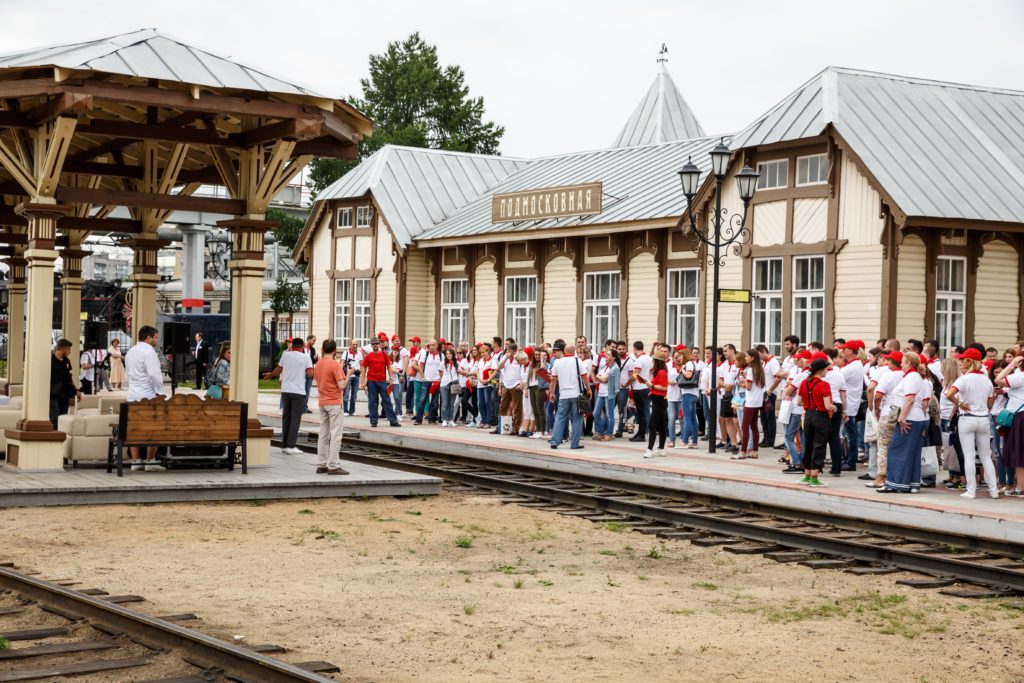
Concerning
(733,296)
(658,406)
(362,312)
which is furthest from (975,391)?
(362,312)

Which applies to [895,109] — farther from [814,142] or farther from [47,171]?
[47,171]

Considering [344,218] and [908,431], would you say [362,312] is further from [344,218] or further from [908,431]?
[908,431]

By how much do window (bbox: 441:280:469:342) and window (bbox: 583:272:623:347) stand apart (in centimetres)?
500

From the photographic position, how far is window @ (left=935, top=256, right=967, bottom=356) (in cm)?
2506

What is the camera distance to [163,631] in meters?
7.57

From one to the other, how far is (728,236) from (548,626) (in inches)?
803

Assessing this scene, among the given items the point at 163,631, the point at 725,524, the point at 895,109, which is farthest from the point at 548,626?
the point at 895,109

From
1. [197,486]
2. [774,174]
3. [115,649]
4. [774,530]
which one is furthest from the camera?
[774,174]

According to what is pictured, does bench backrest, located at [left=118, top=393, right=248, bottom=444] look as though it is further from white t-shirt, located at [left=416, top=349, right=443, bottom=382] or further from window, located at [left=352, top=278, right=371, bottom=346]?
window, located at [left=352, top=278, right=371, bottom=346]

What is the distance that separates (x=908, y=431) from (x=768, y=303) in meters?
12.1

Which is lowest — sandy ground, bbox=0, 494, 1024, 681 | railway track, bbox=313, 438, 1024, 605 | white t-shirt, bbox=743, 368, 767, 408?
sandy ground, bbox=0, 494, 1024, 681

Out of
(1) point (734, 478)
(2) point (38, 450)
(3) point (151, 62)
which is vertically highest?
(3) point (151, 62)

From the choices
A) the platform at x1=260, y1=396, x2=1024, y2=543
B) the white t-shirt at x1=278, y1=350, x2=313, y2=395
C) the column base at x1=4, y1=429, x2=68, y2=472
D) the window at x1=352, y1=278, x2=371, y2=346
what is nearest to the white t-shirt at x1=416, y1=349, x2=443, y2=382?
the platform at x1=260, y1=396, x2=1024, y2=543

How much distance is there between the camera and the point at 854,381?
17703 millimetres
